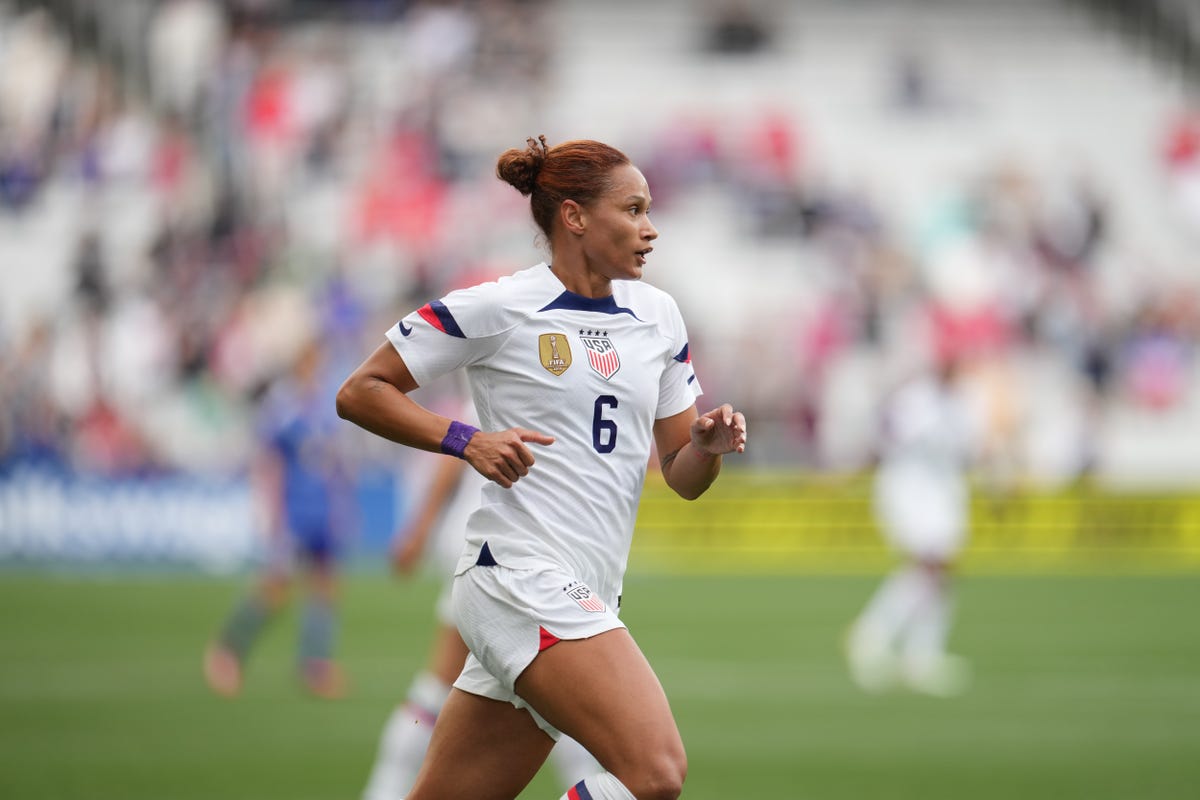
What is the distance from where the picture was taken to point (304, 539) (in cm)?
1390

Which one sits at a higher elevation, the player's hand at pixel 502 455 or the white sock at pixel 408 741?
the player's hand at pixel 502 455

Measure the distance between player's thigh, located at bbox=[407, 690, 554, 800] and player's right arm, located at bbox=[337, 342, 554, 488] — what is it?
756 millimetres

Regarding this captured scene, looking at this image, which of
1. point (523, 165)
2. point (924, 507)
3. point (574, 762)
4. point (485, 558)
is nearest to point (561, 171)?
point (523, 165)

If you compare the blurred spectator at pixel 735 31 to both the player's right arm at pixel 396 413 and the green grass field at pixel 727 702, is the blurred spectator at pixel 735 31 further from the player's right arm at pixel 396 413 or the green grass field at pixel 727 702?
the player's right arm at pixel 396 413

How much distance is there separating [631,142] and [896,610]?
49.7ft

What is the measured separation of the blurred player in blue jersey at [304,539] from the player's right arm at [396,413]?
8181 mm

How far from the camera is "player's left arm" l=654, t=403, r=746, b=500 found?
5.67 meters

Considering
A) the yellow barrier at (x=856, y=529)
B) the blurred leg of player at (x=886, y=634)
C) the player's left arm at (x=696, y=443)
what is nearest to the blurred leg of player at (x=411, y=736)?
the player's left arm at (x=696, y=443)

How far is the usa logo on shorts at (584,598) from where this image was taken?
5562mm

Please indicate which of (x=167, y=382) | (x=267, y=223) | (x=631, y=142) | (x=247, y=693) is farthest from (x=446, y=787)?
(x=631, y=142)

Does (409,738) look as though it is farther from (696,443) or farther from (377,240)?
(377,240)

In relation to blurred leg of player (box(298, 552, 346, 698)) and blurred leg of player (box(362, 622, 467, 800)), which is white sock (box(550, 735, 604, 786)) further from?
blurred leg of player (box(298, 552, 346, 698))

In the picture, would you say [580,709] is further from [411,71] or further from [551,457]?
[411,71]

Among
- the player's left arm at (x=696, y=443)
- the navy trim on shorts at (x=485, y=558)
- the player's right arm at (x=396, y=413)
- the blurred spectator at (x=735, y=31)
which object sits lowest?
the navy trim on shorts at (x=485, y=558)
